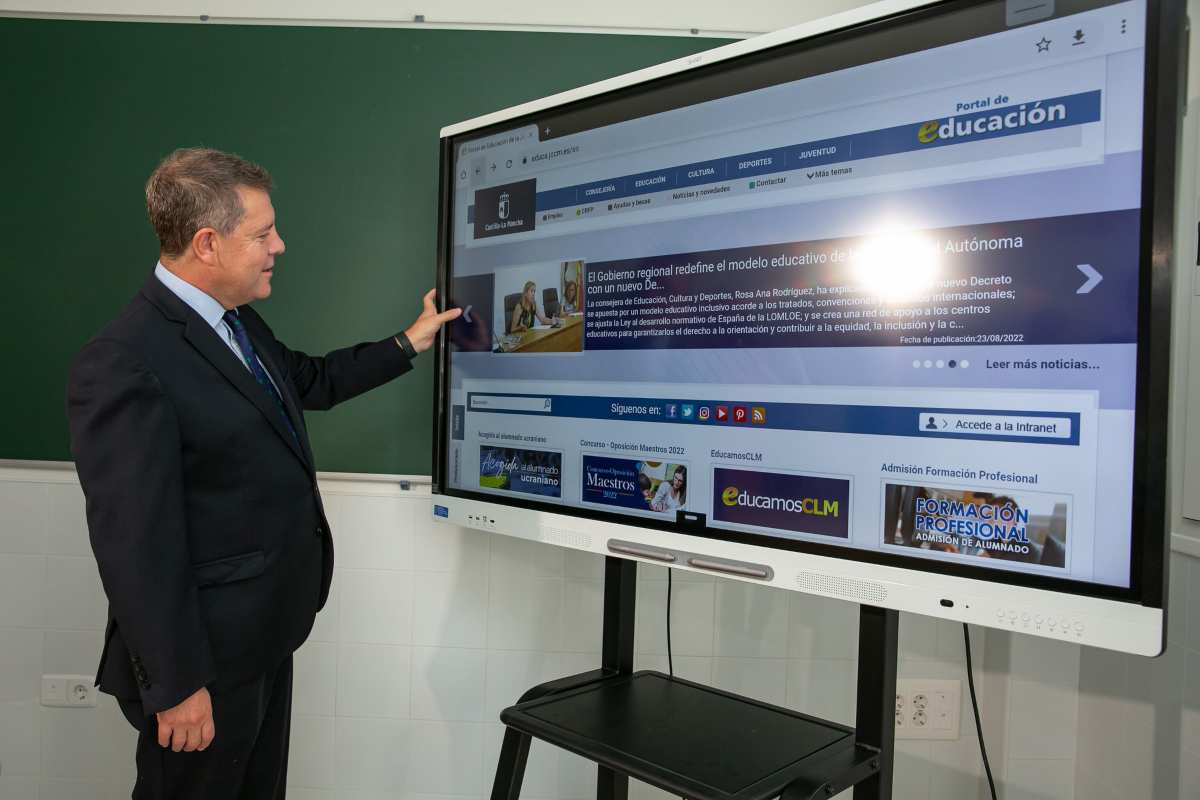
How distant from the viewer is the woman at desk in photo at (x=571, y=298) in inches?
66.7

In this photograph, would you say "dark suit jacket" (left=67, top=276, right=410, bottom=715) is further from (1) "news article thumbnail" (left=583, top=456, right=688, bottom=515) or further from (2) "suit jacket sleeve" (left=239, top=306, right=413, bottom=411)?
(1) "news article thumbnail" (left=583, top=456, right=688, bottom=515)

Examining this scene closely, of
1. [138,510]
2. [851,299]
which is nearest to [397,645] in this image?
[138,510]

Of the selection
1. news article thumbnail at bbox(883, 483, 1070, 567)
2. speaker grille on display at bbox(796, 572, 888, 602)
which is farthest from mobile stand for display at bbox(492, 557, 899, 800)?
news article thumbnail at bbox(883, 483, 1070, 567)

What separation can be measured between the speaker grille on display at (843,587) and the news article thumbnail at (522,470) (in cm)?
59

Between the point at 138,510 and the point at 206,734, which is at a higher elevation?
the point at 138,510

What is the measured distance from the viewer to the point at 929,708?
7.27 feet

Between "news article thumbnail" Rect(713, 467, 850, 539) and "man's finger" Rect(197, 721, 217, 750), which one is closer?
"news article thumbnail" Rect(713, 467, 850, 539)

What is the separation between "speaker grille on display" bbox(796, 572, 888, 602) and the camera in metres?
1.24

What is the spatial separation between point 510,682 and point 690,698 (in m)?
0.93

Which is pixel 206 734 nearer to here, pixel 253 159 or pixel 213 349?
pixel 213 349

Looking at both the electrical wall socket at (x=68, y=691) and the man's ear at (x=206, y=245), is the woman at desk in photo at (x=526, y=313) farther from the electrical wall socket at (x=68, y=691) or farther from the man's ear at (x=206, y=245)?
the electrical wall socket at (x=68, y=691)

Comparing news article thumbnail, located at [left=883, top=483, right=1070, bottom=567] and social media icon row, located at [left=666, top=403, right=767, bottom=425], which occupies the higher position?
social media icon row, located at [left=666, top=403, right=767, bottom=425]

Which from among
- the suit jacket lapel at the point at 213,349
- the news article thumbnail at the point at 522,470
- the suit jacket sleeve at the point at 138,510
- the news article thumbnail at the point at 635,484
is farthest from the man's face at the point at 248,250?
the news article thumbnail at the point at 635,484

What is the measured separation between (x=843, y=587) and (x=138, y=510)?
46.6 inches
